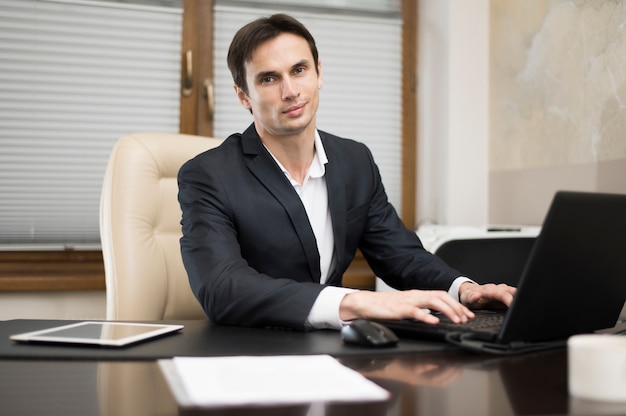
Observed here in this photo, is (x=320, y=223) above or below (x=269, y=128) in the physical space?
below

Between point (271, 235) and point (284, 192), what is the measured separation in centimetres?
11

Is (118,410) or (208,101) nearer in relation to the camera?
(118,410)

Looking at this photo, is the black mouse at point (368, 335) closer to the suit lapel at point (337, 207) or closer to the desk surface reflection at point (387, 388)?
the desk surface reflection at point (387, 388)

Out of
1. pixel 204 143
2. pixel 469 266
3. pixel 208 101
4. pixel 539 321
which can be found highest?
pixel 208 101

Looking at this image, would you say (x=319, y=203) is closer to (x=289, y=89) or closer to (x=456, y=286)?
(x=289, y=89)

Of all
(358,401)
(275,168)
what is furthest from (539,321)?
(275,168)

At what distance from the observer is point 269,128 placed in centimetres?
189

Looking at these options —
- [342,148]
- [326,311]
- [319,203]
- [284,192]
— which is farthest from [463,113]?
[326,311]

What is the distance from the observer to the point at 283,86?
1839 mm

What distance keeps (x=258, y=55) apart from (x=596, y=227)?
1122mm

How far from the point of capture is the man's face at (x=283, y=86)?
1.84 metres

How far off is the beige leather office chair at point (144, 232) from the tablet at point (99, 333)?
65 cm

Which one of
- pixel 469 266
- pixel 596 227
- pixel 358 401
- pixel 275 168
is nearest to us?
pixel 358 401

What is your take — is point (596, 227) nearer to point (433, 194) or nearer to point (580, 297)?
point (580, 297)
